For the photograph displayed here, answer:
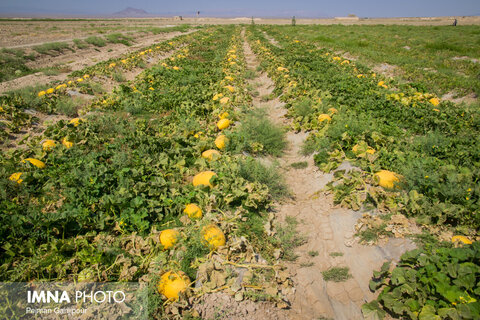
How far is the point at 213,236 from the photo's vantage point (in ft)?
11.9

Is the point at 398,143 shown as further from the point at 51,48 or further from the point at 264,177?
the point at 51,48

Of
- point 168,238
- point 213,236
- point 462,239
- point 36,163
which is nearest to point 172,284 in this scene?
point 168,238

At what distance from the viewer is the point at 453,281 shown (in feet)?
8.67

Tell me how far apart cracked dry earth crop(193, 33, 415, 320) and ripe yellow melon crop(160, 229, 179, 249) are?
90 cm

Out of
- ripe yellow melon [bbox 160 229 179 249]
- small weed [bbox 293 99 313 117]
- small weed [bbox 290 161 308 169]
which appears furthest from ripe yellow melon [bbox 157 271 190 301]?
small weed [bbox 293 99 313 117]

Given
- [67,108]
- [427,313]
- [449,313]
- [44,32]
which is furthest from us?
[44,32]

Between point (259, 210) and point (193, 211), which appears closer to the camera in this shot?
point (193, 211)

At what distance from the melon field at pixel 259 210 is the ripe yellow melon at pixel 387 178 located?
0.09 feet

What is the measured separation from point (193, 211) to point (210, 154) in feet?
5.86

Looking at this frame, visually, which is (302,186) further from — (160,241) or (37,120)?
(37,120)

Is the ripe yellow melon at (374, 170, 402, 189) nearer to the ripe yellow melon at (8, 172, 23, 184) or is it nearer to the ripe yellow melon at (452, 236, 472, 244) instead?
the ripe yellow melon at (452, 236, 472, 244)

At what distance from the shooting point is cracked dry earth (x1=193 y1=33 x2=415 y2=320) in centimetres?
307

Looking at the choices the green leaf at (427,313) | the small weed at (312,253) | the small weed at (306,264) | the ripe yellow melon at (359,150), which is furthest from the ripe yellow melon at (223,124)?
the green leaf at (427,313)

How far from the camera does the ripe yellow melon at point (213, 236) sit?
3.59 m
